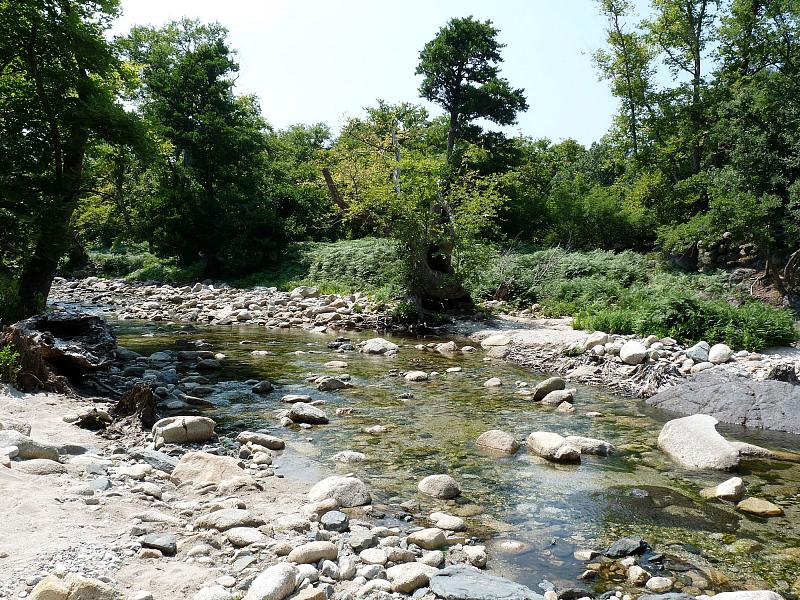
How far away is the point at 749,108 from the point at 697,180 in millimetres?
3688

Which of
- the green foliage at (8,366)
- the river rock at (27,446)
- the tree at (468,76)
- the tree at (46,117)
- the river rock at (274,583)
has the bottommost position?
the river rock at (274,583)

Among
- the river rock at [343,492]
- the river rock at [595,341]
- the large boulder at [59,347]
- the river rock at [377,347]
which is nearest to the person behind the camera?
the river rock at [343,492]

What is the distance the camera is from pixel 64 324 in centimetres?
1061

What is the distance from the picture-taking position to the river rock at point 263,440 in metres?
7.13

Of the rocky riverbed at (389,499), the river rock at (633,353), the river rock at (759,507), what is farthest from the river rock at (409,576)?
the river rock at (633,353)

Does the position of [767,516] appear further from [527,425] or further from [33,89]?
[33,89]

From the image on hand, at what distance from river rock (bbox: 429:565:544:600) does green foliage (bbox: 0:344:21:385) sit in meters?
6.82

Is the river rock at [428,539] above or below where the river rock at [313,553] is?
below

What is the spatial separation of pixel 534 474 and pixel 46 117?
12.3m

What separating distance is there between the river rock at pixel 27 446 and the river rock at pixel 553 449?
17.6ft

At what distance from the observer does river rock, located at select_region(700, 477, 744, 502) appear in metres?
5.77

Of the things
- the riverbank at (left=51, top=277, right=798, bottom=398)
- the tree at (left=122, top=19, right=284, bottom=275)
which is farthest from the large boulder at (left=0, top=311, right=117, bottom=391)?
the tree at (left=122, top=19, right=284, bottom=275)

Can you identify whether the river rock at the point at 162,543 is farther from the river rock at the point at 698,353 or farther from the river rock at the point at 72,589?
the river rock at the point at 698,353

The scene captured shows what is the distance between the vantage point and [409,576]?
3.92 metres
